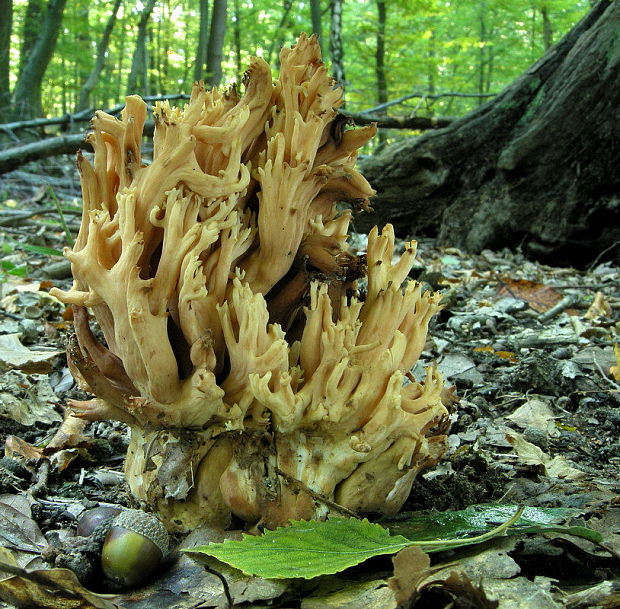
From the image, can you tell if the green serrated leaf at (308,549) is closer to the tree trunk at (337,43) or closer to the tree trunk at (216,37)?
the tree trunk at (337,43)

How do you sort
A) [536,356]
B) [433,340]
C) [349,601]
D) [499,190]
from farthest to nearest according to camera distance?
[499,190] < [433,340] < [536,356] < [349,601]

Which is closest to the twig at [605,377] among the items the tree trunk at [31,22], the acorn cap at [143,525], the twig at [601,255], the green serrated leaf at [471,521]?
the green serrated leaf at [471,521]

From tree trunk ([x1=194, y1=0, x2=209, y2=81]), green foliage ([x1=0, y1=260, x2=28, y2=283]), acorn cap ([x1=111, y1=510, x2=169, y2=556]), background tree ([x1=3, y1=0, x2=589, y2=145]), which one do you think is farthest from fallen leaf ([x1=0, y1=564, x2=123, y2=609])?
tree trunk ([x1=194, y1=0, x2=209, y2=81])

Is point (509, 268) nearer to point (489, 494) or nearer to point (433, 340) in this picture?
point (433, 340)

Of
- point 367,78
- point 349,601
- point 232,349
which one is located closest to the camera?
point 349,601

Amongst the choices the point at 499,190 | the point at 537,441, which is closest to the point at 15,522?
the point at 537,441

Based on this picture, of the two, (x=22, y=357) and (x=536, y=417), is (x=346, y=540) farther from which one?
(x=22, y=357)

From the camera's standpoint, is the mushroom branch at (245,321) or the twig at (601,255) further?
the twig at (601,255)
